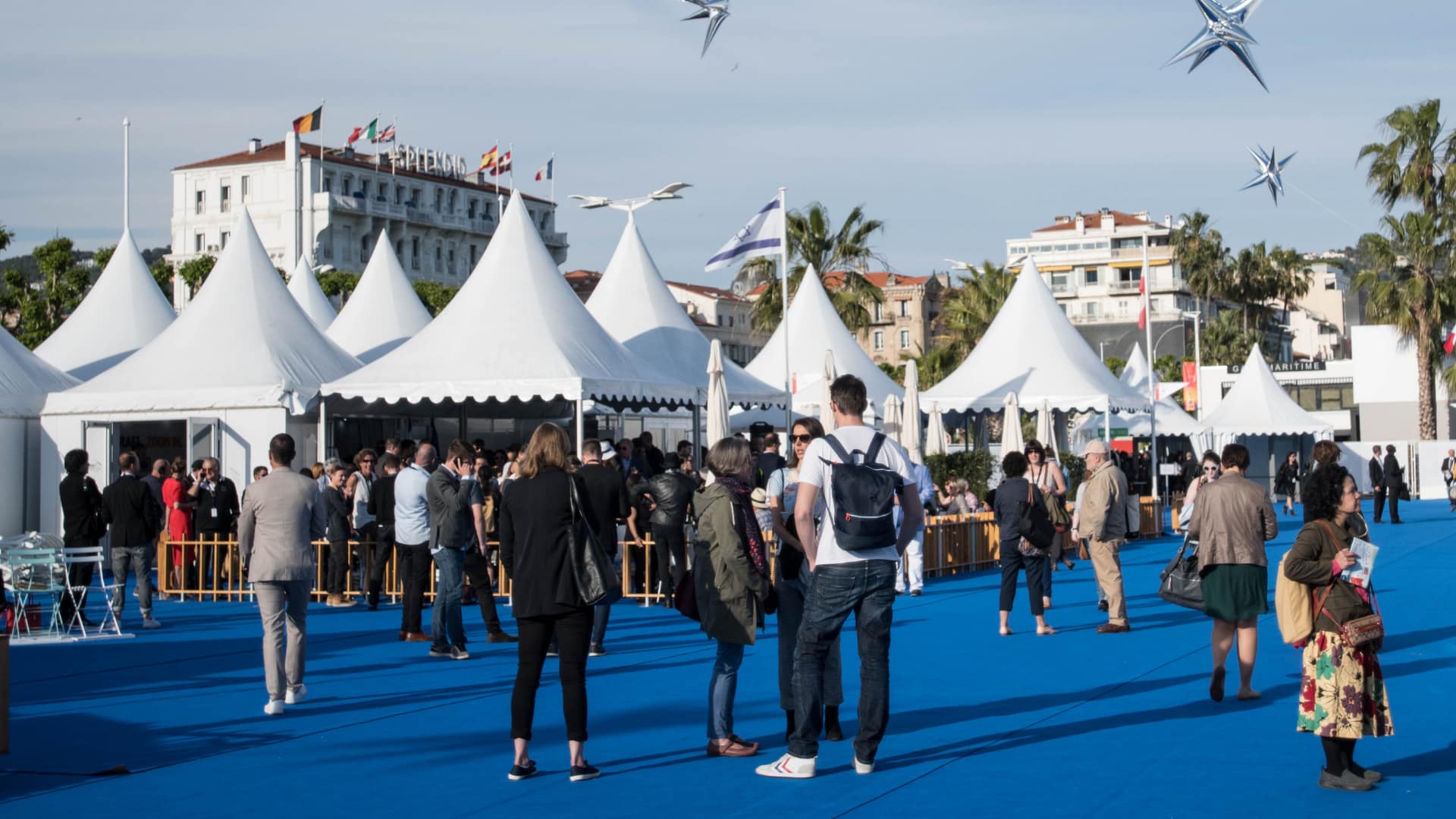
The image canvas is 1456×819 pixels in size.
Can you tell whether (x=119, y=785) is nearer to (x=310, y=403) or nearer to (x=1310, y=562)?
(x=1310, y=562)

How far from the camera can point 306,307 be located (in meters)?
37.0

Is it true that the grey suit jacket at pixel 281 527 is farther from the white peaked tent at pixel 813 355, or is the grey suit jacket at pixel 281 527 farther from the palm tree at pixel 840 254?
the palm tree at pixel 840 254

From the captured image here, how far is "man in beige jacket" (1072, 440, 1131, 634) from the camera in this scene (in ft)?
45.7

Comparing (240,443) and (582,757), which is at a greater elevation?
(240,443)

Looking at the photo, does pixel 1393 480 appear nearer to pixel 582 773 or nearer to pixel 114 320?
pixel 114 320

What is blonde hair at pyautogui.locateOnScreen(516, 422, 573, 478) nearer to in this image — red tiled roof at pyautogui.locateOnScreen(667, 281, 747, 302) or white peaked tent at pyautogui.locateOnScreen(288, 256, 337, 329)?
white peaked tent at pyautogui.locateOnScreen(288, 256, 337, 329)

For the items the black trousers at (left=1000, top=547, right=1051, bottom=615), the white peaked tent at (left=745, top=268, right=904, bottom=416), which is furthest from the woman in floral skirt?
the white peaked tent at (left=745, top=268, right=904, bottom=416)

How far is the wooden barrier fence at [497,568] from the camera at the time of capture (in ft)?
59.2

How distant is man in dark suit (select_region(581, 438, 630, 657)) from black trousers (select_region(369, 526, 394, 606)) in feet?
15.7

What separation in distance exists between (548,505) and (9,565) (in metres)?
8.18

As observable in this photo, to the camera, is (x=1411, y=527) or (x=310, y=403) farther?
(x=1411, y=527)

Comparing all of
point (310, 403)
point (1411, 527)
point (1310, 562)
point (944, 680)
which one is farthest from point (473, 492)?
point (1411, 527)

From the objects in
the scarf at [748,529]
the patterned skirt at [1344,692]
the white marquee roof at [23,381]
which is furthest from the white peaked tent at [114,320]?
the patterned skirt at [1344,692]

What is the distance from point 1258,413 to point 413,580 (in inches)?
1394
